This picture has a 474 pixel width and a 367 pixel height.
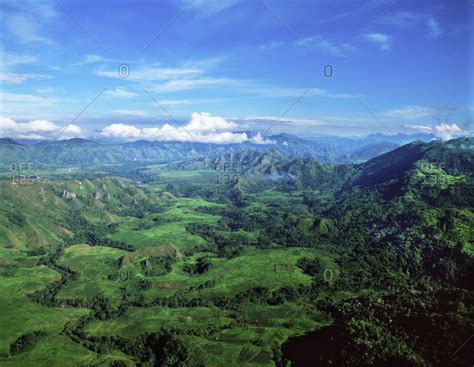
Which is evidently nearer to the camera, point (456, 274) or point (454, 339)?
point (454, 339)

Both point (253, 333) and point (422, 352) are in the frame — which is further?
point (253, 333)

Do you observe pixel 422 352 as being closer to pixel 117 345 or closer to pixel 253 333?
pixel 253 333

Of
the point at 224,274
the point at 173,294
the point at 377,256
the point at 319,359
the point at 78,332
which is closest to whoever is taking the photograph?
the point at 319,359

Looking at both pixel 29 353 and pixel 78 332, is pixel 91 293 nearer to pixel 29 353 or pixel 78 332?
pixel 78 332

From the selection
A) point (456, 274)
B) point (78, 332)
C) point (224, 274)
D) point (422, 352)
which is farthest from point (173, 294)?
point (456, 274)

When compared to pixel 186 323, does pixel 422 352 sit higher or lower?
higher

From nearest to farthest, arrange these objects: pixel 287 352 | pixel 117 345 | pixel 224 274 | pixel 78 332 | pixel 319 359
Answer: pixel 319 359 → pixel 287 352 → pixel 117 345 → pixel 78 332 → pixel 224 274

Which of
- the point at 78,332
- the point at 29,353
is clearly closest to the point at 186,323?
the point at 78,332

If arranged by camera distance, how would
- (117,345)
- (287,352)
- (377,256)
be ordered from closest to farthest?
1. (287,352)
2. (117,345)
3. (377,256)

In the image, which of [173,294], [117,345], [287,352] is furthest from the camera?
[173,294]
